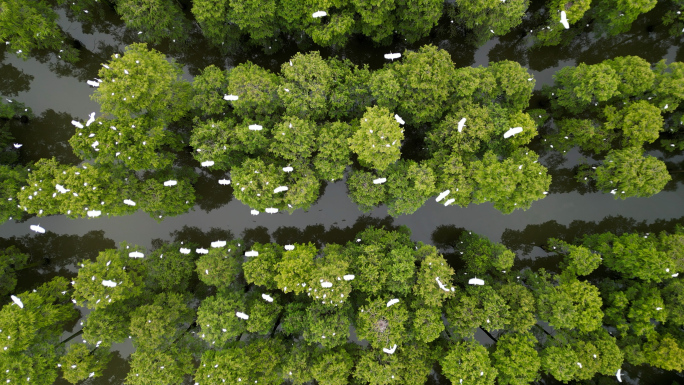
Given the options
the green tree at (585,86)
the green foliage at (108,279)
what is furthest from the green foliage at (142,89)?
the green tree at (585,86)

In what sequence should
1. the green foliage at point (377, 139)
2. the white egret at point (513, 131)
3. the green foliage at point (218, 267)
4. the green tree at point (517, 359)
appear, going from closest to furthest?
the green foliage at point (377, 139)
the green tree at point (517, 359)
the white egret at point (513, 131)
the green foliage at point (218, 267)

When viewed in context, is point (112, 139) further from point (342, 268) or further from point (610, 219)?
point (610, 219)

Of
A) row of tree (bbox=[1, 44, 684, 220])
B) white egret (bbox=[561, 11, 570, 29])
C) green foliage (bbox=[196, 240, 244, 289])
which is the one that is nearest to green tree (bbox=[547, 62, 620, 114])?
row of tree (bbox=[1, 44, 684, 220])

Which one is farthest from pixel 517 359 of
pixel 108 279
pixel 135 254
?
pixel 135 254

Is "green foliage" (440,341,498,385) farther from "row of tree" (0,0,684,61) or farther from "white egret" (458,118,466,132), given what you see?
"row of tree" (0,0,684,61)

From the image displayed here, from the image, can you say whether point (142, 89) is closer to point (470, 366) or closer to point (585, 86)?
point (470, 366)

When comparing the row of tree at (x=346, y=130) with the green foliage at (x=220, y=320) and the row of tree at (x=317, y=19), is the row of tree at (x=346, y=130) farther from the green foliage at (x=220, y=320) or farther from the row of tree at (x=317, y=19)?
the green foliage at (x=220, y=320)
